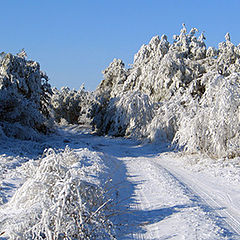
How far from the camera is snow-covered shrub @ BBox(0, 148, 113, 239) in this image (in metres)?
3.91

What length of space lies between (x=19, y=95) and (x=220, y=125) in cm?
1360

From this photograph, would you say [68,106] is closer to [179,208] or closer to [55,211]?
[179,208]

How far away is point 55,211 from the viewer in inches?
158

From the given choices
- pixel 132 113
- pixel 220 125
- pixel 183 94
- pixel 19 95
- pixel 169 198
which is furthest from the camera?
pixel 132 113

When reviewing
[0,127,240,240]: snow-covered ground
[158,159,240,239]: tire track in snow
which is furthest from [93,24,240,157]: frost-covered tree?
[158,159,240,239]: tire track in snow

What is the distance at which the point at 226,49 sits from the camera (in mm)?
23531

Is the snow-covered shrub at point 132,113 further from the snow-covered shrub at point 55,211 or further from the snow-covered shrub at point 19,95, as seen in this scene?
the snow-covered shrub at point 55,211

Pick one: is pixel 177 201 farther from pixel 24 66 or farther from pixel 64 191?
pixel 24 66

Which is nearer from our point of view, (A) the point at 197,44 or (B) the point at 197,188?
(B) the point at 197,188

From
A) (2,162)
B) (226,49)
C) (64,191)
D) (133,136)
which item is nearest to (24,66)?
(133,136)

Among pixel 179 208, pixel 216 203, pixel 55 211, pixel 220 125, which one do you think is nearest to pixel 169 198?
pixel 179 208

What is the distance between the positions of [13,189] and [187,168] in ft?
23.4

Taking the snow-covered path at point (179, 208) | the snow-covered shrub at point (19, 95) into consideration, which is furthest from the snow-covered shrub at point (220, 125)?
the snow-covered shrub at point (19, 95)

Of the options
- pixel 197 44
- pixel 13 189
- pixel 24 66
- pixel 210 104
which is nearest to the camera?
pixel 13 189
